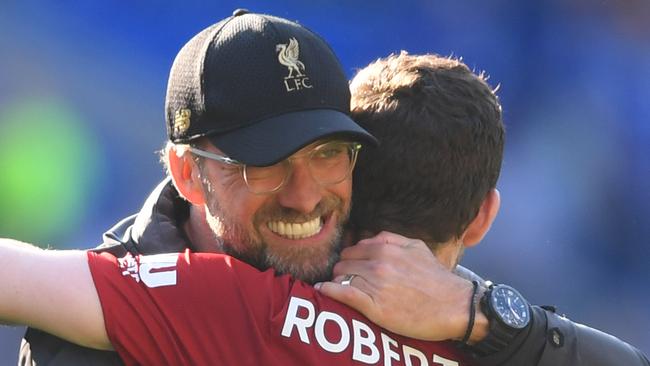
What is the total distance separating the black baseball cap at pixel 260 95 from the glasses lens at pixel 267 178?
0.07 meters

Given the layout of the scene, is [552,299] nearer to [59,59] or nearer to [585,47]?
[585,47]

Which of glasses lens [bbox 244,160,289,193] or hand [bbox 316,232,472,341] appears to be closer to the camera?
hand [bbox 316,232,472,341]

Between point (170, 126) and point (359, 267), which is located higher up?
point (170, 126)

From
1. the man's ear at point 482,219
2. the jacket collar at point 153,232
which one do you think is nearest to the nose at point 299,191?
the jacket collar at point 153,232

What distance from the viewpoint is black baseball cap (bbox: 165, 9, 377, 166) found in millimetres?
1909

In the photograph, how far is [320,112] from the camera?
1958 millimetres

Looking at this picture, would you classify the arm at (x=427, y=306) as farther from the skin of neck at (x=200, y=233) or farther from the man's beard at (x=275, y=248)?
the skin of neck at (x=200, y=233)

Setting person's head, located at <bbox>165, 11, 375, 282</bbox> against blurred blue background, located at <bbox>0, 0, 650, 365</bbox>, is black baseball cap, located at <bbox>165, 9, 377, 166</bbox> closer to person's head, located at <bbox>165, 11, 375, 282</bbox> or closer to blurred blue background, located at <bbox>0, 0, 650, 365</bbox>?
person's head, located at <bbox>165, 11, 375, 282</bbox>

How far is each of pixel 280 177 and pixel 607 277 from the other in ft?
8.45

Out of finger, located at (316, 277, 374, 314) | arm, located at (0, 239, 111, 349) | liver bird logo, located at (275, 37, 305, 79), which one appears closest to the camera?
arm, located at (0, 239, 111, 349)

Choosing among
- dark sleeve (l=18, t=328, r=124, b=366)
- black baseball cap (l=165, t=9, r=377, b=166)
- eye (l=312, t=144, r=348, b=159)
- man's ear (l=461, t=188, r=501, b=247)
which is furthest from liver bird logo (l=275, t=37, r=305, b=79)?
dark sleeve (l=18, t=328, r=124, b=366)

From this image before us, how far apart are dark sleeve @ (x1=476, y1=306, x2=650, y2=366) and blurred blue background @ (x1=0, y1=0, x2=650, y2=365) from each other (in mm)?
2029

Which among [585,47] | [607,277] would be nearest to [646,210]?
[607,277]

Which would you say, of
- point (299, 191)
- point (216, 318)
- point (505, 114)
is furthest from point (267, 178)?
point (505, 114)
